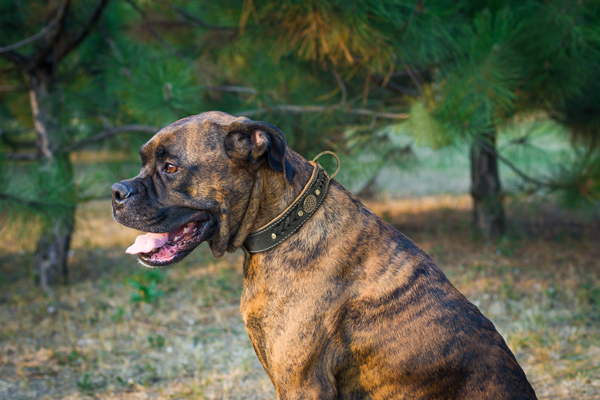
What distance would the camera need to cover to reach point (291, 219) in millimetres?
1993

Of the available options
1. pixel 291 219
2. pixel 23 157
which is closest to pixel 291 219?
pixel 291 219

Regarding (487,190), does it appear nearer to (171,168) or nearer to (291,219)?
(291,219)

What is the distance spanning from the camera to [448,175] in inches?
479

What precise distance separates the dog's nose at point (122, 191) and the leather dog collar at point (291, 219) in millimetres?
540

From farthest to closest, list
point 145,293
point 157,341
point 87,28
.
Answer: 1. point 87,28
2. point 145,293
3. point 157,341

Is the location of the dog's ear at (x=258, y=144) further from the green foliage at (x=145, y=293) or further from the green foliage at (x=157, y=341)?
the green foliage at (x=145, y=293)

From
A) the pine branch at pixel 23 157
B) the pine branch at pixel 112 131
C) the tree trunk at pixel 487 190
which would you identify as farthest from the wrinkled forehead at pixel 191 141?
the tree trunk at pixel 487 190

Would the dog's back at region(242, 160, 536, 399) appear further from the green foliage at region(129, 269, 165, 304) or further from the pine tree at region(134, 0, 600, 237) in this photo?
the green foliage at region(129, 269, 165, 304)

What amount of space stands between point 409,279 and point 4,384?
271 cm

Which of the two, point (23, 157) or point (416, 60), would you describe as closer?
point (416, 60)

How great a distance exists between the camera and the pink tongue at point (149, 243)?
2123 mm

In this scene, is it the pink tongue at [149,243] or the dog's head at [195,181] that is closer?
the dog's head at [195,181]

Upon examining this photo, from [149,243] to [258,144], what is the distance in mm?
661

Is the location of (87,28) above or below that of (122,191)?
below
